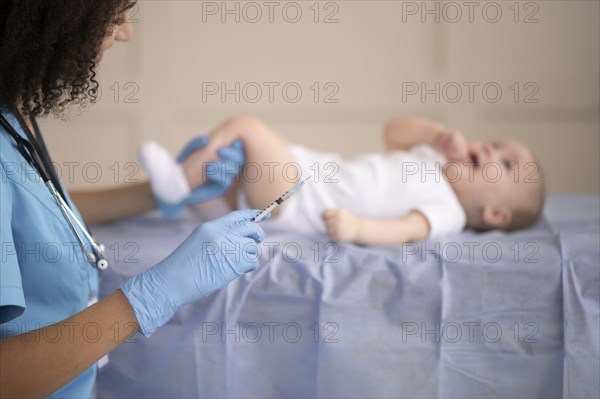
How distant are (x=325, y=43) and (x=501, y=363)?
1779 mm

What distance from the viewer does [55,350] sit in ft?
2.71

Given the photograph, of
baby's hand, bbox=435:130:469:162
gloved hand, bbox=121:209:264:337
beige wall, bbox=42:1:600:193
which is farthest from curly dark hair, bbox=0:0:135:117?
beige wall, bbox=42:1:600:193

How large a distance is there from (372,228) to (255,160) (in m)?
0.34

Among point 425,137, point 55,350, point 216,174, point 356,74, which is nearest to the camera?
point 55,350

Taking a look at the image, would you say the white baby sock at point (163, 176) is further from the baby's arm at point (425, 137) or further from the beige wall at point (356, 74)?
the beige wall at point (356, 74)

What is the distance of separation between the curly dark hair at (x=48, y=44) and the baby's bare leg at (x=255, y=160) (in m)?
0.59

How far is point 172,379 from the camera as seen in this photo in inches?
46.9

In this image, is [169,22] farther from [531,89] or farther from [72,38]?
[72,38]

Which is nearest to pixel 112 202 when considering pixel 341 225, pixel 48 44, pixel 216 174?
pixel 216 174

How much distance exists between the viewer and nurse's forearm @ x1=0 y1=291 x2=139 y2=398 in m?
0.81

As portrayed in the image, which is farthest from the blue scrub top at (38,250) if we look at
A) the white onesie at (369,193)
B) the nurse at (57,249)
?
the white onesie at (369,193)

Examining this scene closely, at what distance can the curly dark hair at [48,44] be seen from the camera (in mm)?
889

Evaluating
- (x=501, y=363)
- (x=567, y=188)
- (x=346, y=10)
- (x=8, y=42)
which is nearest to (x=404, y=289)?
(x=501, y=363)

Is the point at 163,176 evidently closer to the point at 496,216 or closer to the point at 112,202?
the point at 112,202
